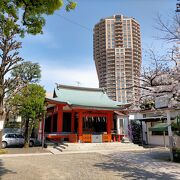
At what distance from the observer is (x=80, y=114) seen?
60.1 feet

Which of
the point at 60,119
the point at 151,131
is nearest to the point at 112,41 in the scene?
the point at 151,131

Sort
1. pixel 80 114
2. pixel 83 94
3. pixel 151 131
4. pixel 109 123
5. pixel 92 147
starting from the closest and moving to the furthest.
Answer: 1. pixel 92 147
2. pixel 80 114
3. pixel 109 123
4. pixel 151 131
5. pixel 83 94

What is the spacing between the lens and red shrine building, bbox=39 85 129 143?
17.9 metres

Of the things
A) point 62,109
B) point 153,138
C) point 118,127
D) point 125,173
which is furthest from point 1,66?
point 153,138

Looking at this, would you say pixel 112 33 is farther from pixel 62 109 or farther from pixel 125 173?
pixel 125 173

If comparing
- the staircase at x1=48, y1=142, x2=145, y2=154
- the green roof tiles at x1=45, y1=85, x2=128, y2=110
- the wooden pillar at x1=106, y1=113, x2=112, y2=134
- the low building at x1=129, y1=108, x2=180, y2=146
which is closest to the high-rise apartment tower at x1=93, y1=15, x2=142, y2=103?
the green roof tiles at x1=45, y1=85, x2=128, y2=110

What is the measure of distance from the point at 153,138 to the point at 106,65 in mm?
55722

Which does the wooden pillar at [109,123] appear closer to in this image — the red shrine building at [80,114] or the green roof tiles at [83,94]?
the red shrine building at [80,114]

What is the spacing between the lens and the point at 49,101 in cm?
1869

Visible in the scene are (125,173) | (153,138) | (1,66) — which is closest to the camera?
(125,173)

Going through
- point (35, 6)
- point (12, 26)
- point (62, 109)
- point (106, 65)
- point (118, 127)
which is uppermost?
point (106, 65)

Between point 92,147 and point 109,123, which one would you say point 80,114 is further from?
point 92,147

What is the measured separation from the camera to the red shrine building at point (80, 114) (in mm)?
17875

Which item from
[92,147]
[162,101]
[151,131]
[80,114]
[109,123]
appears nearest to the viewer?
[162,101]
